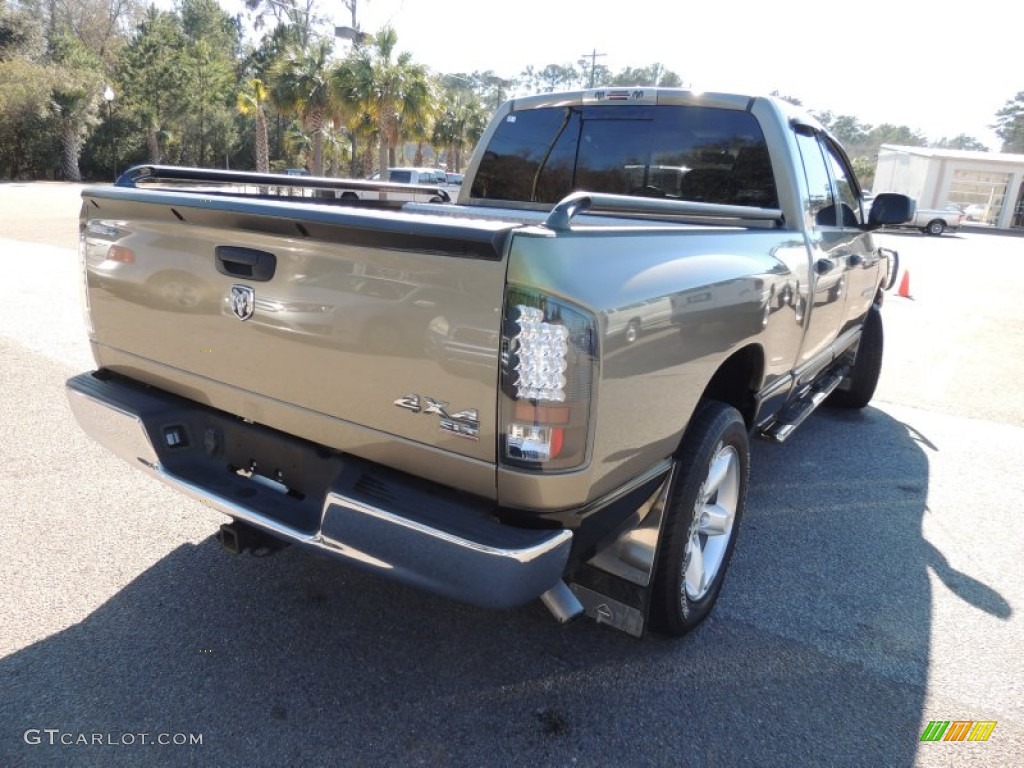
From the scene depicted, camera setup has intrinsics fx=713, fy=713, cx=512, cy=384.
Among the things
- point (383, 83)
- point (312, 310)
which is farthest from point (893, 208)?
point (383, 83)

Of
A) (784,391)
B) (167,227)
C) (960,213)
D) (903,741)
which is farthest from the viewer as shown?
(960,213)

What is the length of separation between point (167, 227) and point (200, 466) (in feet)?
2.82

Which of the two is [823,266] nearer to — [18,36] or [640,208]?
[640,208]

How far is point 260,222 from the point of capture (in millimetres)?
2197

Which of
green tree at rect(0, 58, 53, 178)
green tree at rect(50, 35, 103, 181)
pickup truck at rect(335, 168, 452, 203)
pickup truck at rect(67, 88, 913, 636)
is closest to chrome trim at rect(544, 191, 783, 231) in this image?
pickup truck at rect(67, 88, 913, 636)

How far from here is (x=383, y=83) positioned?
1079 inches

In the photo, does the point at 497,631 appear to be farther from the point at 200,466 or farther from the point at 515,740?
the point at 200,466

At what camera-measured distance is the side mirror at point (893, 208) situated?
4316mm

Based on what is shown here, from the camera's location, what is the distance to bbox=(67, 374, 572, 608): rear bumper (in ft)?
6.15

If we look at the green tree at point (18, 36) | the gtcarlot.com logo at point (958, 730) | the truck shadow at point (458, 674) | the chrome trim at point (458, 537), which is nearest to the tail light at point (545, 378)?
the chrome trim at point (458, 537)

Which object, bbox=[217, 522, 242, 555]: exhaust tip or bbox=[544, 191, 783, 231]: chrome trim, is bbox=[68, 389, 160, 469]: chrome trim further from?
bbox=[544, 191, 783, 231]: chrome trim

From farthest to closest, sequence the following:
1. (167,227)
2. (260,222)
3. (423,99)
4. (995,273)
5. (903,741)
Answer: (423,99) < (995,273) < (167,227) < (903,741) < (260,222)

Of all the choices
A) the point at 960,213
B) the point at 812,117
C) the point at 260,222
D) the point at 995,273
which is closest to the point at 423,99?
the point at 995,273

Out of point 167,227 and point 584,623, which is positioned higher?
point 167,227
